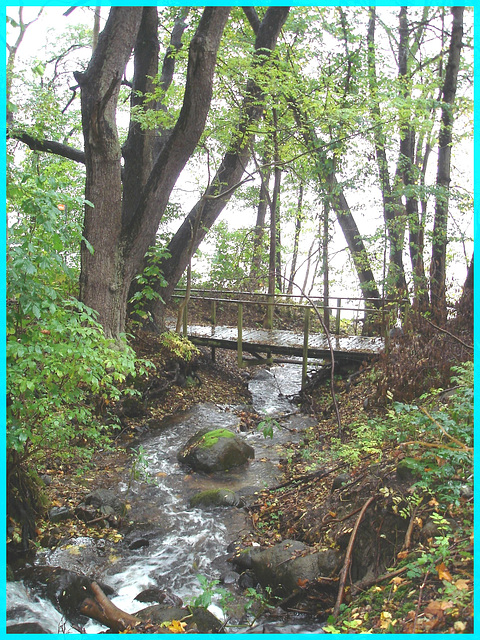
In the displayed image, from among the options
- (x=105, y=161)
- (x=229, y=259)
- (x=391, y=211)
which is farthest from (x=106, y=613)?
(x=229, y=259)

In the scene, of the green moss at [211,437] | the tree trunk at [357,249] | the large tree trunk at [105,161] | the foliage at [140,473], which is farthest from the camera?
the tree trunk at [357,249]

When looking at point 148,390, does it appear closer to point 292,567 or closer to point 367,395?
point 367,395

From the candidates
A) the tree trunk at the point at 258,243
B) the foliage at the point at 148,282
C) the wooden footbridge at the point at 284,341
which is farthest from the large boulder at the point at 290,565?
the tree trunk at the point at 258,243

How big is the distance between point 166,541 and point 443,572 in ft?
10.2

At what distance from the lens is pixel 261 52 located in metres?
9.72

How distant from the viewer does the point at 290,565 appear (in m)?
4.11

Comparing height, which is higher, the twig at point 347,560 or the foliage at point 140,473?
the twig at point 347,560

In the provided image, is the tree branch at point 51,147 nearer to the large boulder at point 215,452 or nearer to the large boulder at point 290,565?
the large boulder at point 215,452

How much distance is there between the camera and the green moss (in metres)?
7.04

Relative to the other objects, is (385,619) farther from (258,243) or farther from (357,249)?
(258,243)

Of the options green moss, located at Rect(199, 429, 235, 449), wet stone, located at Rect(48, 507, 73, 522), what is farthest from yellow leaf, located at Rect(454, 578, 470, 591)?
green moss, located at Rect(199, 429, 235, 449)

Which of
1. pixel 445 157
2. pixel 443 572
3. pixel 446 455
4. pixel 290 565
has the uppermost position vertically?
pixel 445 157

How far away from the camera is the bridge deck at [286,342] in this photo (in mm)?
9953

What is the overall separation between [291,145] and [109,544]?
8.41 meters
